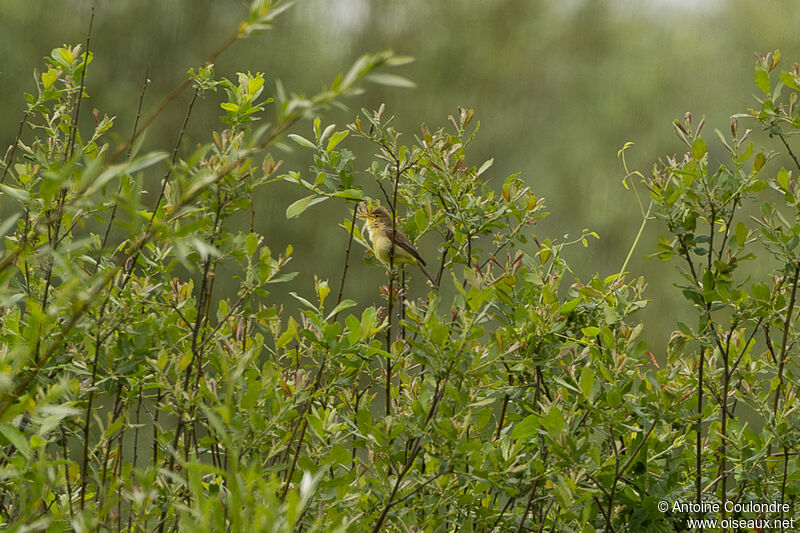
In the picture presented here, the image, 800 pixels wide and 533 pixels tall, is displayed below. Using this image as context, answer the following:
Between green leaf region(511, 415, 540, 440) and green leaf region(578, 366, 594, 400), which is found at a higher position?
green leaf region(578, 366, 594, 400)

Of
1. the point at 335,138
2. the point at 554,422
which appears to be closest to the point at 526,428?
the point at 554,422

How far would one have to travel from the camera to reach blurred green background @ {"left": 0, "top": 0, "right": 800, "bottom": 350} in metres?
4.02

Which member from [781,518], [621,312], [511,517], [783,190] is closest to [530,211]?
[621,312]

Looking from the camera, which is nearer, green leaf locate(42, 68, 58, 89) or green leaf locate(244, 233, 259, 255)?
green leaf locate(244, 233, 259, 255)

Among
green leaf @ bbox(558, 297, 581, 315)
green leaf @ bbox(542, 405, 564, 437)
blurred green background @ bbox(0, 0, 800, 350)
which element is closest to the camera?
green leaf @ bbox(542, 405, 564, 437)

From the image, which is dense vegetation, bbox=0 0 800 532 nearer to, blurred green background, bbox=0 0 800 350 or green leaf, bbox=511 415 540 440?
green leaf, bbox=511 415 540 440

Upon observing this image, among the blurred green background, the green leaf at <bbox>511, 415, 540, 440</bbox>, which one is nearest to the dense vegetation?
the green leaf at <bbox>511, 415, 540, 440</bbox>

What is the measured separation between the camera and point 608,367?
114 centimetres

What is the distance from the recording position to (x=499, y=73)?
4.57m

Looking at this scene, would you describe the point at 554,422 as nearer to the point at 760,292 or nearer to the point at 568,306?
the point at 568,306

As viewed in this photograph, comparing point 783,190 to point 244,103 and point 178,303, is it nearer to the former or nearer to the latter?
point 244,103

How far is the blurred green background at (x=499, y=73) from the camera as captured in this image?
402 centimetres

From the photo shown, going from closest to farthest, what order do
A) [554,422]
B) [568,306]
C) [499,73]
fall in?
[554,422] → [568,306] → [499,73]

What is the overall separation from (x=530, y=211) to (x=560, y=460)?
43 cm
